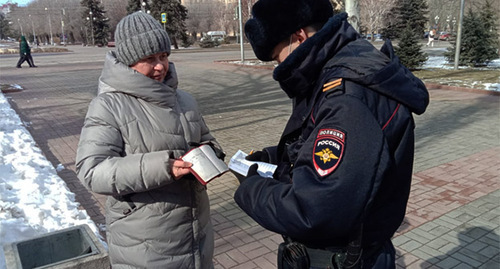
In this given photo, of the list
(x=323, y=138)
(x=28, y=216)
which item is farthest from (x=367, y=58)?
(x=28, y=216)

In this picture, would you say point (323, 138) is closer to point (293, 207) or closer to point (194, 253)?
point (293, 207)

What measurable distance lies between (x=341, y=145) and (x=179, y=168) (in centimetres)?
89

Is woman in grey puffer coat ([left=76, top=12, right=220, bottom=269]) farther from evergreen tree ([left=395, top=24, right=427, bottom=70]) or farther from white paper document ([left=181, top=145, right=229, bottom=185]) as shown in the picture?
evergreen tree ([left=395, top=24, right=427, bottom=70])

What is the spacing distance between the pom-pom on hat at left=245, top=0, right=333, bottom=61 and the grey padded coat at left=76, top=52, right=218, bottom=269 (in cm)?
72

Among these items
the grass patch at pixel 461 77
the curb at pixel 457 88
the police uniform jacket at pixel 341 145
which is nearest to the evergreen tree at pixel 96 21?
the grass patch at pixel 461 77

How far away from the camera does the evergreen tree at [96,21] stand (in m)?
62.2

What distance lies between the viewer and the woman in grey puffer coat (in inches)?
70.7

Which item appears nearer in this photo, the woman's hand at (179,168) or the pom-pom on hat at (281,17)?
the pom-pom on hat at (281,17)

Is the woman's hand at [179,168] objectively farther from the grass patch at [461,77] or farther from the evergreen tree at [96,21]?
the evergreen tree at [96,21]

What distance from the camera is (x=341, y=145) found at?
116cm

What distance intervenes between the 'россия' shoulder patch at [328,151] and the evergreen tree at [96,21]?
66.5 metres

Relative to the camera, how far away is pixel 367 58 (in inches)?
51.8

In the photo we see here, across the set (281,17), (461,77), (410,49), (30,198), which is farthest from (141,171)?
(410,49)

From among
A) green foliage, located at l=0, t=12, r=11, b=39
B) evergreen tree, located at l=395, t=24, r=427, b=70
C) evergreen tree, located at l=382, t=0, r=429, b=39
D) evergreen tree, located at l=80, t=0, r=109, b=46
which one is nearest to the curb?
evergreen tree, located at l=395, t=24, r=427, b=70
